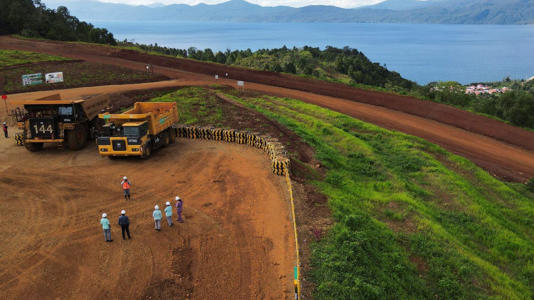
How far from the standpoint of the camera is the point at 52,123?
24.0 metres

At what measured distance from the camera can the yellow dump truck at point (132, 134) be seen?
21.9 m

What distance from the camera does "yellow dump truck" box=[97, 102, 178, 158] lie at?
21.9m

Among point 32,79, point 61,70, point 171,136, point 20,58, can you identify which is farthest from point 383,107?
point 20,58

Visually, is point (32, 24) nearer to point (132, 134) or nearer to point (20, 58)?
point (20, 58)

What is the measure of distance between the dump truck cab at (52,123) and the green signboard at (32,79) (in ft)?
72.0

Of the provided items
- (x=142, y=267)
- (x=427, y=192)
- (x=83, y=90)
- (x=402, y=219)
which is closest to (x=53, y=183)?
(x=142, y=267)

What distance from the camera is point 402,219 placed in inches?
728

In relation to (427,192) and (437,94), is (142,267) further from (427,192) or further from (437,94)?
(437,94)

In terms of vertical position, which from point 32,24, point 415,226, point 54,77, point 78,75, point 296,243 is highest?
point 32,24

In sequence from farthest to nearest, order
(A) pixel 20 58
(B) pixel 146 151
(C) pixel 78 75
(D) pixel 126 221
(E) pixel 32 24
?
(E) pixel 32 24
(A) pixel 20 58
(C) pixel 78 75
(B) pixel 146 151
(D) pixel 126 221

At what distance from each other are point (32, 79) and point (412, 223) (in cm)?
4369

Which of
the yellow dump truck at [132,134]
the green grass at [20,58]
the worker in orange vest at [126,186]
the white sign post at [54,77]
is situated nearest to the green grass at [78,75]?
the white sign post at [54,77]

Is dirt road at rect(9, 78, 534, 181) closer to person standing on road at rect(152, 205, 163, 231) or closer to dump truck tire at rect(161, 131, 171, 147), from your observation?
dump truck tire at rect(161, 131, 171, 147)

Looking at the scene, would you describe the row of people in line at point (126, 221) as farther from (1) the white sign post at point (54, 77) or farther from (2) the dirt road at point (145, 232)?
(1) the white sign post at point (54, 77)
